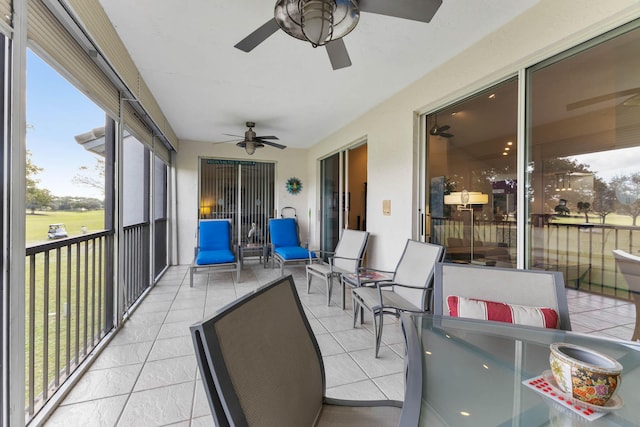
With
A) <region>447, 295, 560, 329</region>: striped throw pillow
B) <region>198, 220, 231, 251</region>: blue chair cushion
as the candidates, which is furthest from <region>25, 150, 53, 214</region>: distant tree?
<region>198, 220, 231, 251</region>: blue chair cushion

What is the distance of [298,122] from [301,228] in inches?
107

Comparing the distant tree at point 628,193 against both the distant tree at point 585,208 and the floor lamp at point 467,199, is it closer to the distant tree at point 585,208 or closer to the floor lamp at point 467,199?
the distant tree at point 585,208

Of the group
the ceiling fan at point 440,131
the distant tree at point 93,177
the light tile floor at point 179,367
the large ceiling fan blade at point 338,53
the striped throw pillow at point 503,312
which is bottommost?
the light tile floor at point 179,367

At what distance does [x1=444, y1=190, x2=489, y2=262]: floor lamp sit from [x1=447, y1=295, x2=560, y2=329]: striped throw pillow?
1.37 metres

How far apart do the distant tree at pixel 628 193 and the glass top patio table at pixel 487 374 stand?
957 millimetres

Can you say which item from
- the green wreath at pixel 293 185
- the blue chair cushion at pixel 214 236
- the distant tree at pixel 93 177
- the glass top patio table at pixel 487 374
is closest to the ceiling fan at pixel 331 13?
the glass top patio table at pixel 487 374

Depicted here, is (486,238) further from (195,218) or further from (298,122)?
(195,218)

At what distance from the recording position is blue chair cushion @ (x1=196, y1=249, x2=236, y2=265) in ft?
13.8

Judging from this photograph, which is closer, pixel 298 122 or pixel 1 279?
pixel 1 279

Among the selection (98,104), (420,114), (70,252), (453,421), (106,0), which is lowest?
(453,421)

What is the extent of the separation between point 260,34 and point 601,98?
7.17 ft

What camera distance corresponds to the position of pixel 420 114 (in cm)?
309

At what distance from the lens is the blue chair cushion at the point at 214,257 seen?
13.8 feet

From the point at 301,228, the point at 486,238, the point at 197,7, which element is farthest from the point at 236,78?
the point at 301,228
